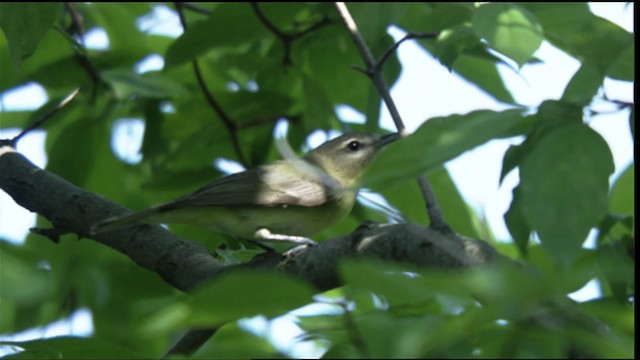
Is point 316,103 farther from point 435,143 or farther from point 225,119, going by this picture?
point 435,143

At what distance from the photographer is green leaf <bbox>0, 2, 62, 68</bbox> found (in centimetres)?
432

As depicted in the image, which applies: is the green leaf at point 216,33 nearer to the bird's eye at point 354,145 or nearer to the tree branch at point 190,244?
the tree branch at point 190,244

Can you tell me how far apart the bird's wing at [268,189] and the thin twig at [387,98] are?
1185 mm

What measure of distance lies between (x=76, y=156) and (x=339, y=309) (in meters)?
3.72

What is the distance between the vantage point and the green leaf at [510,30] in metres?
3.12

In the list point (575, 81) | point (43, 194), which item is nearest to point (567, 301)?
point (575, 81)

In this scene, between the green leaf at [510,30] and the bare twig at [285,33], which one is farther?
the bare twig at [285,33]

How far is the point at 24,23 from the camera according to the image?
4418 millimetres

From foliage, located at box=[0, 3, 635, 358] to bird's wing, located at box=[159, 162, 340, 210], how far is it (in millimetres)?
248

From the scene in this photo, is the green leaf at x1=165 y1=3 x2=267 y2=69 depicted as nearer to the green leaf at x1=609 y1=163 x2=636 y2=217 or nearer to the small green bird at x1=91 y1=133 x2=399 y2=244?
the small green bird at x1=91 y1=133 x2=399 y2=244

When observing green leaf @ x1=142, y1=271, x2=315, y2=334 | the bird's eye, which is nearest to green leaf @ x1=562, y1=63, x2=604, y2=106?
green leaf @ x1=142, y1=271, x2=315, y2=334

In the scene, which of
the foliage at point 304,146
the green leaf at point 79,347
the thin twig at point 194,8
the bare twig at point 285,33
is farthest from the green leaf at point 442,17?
the green leaf at point 79,347

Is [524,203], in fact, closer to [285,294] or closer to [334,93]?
[285,294]

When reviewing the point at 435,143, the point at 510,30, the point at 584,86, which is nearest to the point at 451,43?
the point at 510,30
